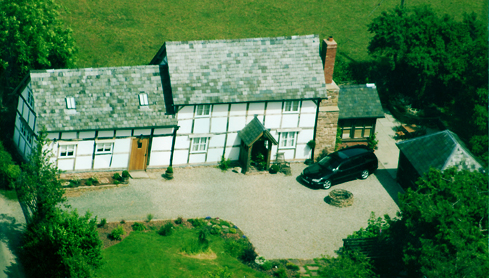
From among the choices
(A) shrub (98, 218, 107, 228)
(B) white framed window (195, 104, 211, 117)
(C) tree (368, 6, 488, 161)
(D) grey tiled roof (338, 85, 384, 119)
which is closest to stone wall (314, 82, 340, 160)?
(D) grey tiled roof (338, 85, 384, 119)

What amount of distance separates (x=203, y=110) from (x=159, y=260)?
35.6ft

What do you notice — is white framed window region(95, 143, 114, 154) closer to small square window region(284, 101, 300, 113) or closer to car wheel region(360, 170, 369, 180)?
small square window region(284, 101, 300, 113)

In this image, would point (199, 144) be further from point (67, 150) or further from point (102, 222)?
point (102, 222)

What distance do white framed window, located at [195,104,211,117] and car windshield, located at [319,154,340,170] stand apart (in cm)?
742

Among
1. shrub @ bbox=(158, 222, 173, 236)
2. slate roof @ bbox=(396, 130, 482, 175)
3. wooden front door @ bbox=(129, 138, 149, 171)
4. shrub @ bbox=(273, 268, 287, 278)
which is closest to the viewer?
shrub @ bbox=(273, 268, 287, 278)

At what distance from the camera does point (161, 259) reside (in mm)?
29031

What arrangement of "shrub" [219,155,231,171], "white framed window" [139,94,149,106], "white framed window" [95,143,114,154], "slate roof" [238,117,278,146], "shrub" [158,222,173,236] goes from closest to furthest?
"shrub" [158,222,173,236], "white framed window" [95,143,114,154], "white framed window" [139,94,149,106], "slate roof" [238,117,278,146], "shrub" [219,155,231,171]

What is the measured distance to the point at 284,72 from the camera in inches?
1474

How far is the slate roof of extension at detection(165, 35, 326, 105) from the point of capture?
3609cm

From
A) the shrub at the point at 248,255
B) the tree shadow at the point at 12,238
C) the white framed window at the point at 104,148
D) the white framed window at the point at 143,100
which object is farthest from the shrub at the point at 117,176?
the shrub at the point at 248,255

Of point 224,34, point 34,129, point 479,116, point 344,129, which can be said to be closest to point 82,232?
point 34,129

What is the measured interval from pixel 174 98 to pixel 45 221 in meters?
10.8

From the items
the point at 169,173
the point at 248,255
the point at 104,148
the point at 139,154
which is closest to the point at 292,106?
the point at 169,173

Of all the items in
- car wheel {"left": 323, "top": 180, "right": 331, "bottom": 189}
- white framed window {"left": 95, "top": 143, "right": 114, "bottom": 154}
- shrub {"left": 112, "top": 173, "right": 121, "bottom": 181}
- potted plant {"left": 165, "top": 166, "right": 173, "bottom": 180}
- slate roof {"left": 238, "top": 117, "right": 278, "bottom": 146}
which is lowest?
shrub {"left": 112, "top": 173, "right": 121, "bottom": 181}
